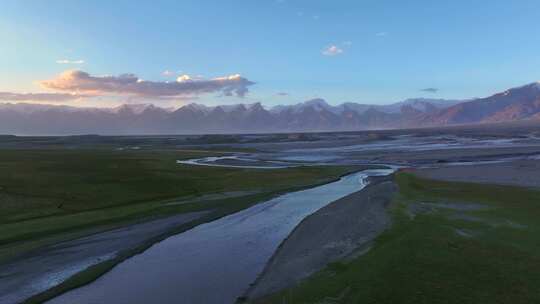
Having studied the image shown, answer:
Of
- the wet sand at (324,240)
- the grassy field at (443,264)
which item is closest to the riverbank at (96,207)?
the wet sand at (324,240)

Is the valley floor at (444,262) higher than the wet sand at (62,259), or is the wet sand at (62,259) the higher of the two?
the valley floor at (444,262)

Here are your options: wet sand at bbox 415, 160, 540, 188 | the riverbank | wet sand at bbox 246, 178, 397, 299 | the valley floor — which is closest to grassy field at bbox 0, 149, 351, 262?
the riverbank

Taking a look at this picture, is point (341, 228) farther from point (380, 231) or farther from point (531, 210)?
point (531, 210)

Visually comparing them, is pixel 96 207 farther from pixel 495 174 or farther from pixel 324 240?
pixel 495 174

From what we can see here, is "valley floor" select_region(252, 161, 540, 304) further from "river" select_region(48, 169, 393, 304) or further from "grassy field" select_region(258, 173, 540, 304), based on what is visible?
"river" select_region(48, 169, 393, 304)

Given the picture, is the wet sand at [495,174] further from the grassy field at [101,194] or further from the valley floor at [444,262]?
the grassy field at [101,194]

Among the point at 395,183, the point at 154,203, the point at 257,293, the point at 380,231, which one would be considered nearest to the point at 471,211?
the point at 380,231
